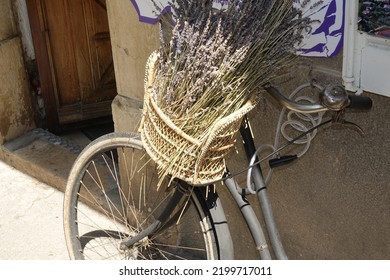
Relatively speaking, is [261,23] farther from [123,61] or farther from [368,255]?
[123,61]

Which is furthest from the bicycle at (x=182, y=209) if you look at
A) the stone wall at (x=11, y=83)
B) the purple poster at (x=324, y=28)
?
the stone wall at (x=11, y=83)

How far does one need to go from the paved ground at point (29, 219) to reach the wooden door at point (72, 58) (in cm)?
66

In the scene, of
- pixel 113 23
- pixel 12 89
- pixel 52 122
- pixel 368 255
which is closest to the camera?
pixel 368 255

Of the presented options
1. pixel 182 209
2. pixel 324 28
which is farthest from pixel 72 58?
pixel 324 28

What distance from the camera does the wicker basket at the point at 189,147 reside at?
8.18 ft

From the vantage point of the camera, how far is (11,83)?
504cm

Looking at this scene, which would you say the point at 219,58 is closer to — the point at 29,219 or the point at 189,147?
the point at 189,147

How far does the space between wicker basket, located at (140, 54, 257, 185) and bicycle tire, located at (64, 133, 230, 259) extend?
10.5 inches

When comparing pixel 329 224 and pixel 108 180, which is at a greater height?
pixel 329 224

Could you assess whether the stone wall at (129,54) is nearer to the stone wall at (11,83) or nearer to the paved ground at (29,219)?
the paved ground at (29,219)

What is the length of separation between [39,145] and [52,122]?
12.7 inches

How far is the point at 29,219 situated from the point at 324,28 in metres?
2.43

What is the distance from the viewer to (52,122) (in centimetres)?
544

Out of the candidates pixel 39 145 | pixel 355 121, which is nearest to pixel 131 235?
pixel 355 121
